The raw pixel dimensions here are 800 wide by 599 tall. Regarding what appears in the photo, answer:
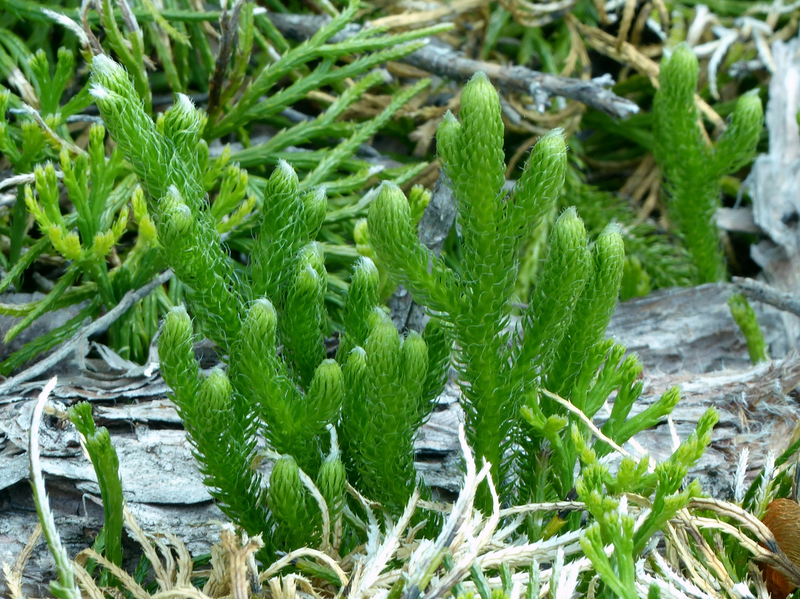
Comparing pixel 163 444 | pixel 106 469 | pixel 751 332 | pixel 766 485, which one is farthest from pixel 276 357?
pixel 751 332

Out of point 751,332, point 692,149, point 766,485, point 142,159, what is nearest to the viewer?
point 142,159

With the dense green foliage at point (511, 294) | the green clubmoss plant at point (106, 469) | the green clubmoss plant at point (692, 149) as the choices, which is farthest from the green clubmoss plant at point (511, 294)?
the green clubmoss plant at point (692, 149)

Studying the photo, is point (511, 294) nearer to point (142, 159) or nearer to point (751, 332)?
point (142, 159)

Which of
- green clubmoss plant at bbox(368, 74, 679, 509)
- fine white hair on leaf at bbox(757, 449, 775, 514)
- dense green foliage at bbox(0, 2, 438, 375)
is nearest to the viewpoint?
green clubmoss plant at bbox(368, 74, 679, 509)

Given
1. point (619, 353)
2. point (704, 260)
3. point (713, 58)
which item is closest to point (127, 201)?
point (619, 353)

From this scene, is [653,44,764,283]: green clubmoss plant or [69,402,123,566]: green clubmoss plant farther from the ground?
[653,44,764,283]: green clubmoss plant

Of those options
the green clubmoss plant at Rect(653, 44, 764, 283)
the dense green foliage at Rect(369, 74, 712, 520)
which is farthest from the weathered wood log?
the green clubmoss plant at Rect(653, 44, 764, 283)

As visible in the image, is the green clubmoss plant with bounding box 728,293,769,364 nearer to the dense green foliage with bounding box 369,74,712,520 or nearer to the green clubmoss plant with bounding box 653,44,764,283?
the green clubmoss plant with bounding box 653,44,764,283
